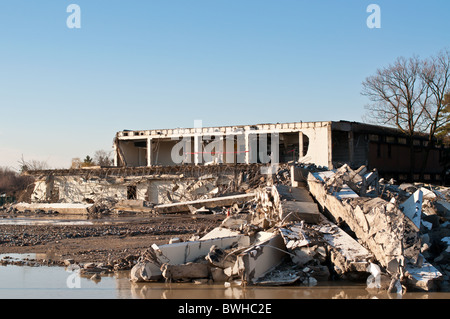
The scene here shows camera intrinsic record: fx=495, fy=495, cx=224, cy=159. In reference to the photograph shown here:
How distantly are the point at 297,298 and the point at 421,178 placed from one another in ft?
83.9

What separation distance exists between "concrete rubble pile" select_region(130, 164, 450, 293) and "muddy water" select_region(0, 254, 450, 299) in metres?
0.20

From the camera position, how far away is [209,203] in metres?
20.5

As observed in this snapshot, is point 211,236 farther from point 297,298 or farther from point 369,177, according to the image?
point 369,177

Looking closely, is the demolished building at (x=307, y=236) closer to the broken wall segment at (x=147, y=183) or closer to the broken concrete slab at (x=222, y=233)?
the broken concrete slab at (x=222, y=233)

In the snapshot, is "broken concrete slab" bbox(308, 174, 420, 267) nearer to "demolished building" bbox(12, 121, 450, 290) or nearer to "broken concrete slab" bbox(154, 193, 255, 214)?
"demolished building" bbox(12, 121, 450, 290)

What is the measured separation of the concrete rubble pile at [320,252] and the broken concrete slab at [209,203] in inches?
386

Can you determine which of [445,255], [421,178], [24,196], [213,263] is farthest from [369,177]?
[24,196]

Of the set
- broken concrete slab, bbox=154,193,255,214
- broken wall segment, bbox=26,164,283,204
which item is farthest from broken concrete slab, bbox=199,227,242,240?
broken wall segment, bbox=26,164,283,204

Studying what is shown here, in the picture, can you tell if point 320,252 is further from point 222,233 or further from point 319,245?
point 222,233

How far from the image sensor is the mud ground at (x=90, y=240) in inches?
420

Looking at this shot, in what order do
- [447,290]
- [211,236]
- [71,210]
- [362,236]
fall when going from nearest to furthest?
[447,290] < [362,236] < [211,236] < [71,210]

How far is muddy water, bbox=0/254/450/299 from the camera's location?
7.29 m

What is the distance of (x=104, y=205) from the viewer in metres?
25.4

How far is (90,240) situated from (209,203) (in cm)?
801
